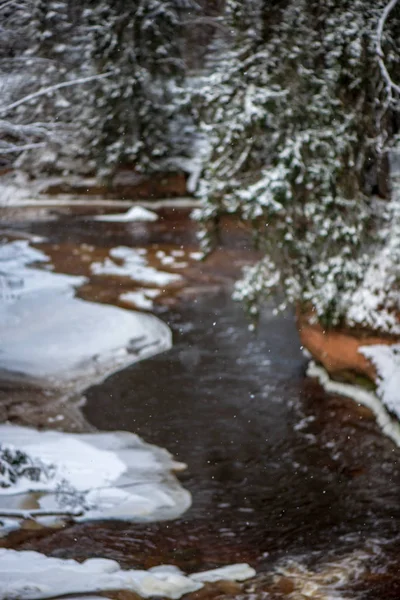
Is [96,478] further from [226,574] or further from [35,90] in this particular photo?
[35,90]

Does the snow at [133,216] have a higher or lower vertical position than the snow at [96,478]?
lower

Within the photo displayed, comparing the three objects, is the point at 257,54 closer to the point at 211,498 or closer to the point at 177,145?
the point at 211,498

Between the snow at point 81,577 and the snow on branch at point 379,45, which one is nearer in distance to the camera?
the snow at point 81,577

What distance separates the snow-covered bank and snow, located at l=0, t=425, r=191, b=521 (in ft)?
7.12

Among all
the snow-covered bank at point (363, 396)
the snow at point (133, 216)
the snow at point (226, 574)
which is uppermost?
the snow at point (226, 574)

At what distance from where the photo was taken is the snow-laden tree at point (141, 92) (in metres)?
19.7

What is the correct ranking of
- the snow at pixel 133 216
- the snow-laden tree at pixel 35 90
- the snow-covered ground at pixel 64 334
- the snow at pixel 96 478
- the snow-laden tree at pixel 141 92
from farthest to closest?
the snow at pixel 133 216 → the snow-laden tree at pixel 141 92 → the snow-covered ground at pixel 64 334 → the snow-laden tree at pixel 35 90 → the snow at pixel 96 478

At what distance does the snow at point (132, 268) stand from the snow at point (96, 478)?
7.00 m

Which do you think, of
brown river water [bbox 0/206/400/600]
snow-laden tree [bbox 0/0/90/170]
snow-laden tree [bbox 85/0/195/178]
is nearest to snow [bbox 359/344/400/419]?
brown river water [bbox 0/206/400/600]

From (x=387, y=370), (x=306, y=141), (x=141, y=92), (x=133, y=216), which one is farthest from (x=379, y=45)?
(x=141, y=92)

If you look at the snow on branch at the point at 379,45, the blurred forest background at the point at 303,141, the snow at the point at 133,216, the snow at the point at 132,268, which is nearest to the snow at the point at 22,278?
the snow at the point at 132,268

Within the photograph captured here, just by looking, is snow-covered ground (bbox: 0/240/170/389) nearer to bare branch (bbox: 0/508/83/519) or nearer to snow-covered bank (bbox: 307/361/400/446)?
snow-covered bank (bbox: 307/361/400/446)

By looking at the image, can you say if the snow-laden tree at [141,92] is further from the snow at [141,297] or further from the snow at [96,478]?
the snow at [96,478]

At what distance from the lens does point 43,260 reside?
16281mm
